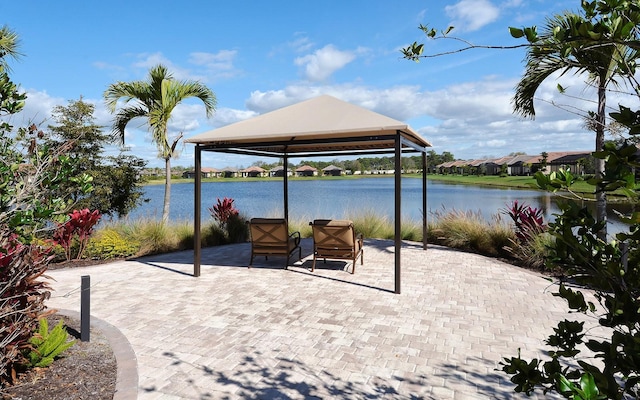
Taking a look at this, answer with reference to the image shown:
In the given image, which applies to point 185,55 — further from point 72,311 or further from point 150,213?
point 72,311

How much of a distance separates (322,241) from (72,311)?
12.6ft

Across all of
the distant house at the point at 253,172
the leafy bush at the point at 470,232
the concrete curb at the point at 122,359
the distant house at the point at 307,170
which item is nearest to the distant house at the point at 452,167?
the distant house at the point at 307,170

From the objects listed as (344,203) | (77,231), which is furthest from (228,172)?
(77,231)

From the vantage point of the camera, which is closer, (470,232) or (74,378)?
(74,378)

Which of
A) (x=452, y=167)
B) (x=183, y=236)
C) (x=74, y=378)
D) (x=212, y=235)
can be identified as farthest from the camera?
(x=452, y=167)

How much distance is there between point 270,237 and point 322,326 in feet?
9.76

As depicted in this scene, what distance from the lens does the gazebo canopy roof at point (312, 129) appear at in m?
5.66

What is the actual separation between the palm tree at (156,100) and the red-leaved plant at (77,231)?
2701 millimetres

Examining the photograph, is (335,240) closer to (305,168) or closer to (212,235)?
(212,235)

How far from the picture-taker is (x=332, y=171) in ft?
282

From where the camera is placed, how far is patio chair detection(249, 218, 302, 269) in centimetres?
682

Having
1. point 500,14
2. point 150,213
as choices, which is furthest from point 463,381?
point 150,213

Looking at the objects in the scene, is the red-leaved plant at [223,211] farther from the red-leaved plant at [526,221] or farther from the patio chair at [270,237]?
the red-leaved plant at [526,221]

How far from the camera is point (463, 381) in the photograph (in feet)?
10.0
